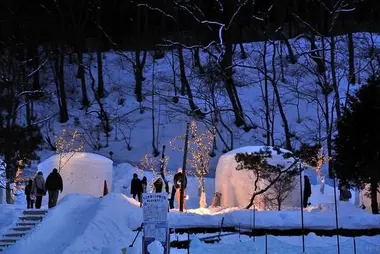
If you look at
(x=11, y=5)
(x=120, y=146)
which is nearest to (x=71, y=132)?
(x=120, y=146)

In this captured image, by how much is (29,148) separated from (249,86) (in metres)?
22.8

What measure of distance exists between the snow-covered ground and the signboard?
3231 millimetres

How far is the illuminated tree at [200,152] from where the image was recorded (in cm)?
2736

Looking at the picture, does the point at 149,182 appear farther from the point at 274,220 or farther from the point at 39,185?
the point at 274,220

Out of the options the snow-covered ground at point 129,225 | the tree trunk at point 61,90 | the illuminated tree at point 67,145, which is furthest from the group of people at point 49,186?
the tree trunk at point 61,90

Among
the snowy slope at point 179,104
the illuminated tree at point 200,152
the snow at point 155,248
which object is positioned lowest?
the snow at point 155,248

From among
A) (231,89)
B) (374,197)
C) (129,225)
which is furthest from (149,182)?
(374,197)

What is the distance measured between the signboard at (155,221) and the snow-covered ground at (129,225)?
3.23m

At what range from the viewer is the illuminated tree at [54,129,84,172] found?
80.7ft

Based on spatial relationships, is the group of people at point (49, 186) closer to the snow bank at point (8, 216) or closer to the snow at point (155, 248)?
the snow bank at point (8, 216)

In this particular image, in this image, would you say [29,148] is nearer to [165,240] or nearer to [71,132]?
[165,240]

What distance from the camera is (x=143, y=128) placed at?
37.9 metres

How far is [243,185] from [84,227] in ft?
31.0

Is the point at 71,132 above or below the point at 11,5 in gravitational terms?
below
